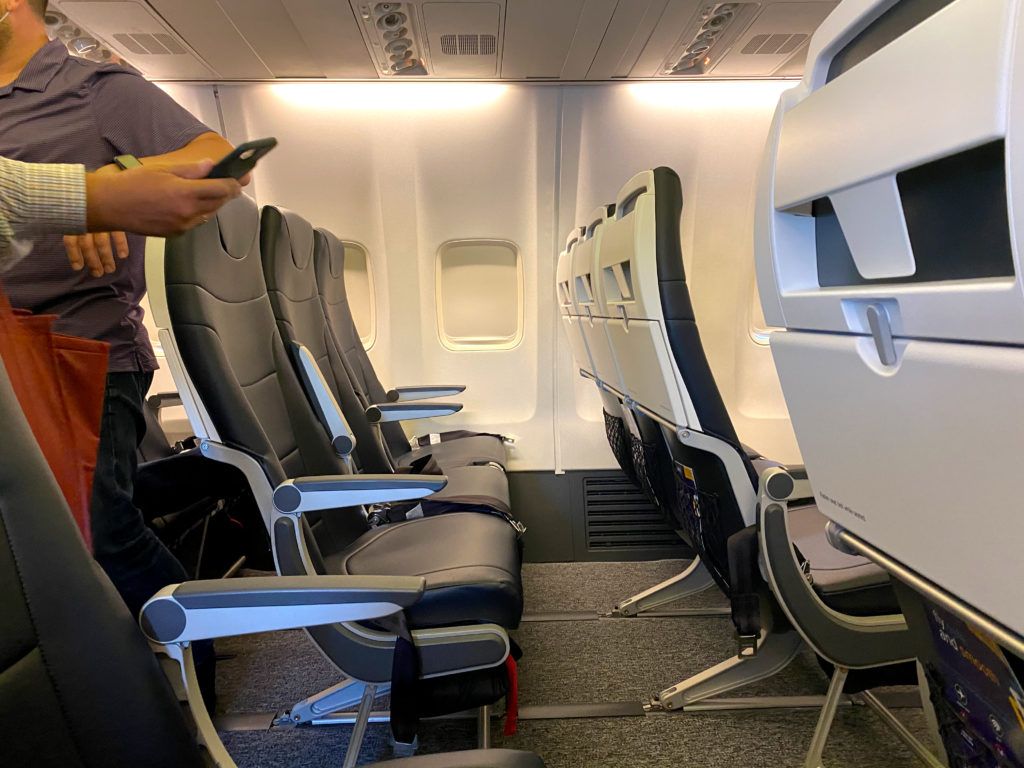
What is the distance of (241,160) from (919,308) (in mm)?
872

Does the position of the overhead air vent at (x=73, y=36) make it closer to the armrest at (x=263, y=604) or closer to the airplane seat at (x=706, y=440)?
the airplane seat at (x=706, y=440)

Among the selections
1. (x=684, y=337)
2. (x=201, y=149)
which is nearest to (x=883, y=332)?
(x=684, y=337)

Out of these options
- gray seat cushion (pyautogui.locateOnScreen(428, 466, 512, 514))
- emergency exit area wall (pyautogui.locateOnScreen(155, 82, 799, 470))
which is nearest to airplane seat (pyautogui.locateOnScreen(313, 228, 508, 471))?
gray seat cushion (pyautogui.locateOnScreen(428, 466, 512, 514))

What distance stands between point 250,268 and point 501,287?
260cm

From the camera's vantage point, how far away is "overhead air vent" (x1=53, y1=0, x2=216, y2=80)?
272 cm

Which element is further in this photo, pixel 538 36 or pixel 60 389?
pixel 538 36

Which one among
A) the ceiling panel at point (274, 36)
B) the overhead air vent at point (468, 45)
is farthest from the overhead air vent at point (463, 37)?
the ceiling panel at point (274, 36)

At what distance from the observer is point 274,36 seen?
2984mm

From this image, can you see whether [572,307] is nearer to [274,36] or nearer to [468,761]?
[274,36]

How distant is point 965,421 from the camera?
0.59m

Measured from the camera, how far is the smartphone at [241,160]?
0.81 meters

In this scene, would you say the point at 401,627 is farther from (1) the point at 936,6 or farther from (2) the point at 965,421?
(1) the point at 936,6

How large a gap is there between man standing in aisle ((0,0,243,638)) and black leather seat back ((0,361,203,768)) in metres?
0.90

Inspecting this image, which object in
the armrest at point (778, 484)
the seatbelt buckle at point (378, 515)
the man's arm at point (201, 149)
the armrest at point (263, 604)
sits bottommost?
the seatbelt buckle at point (378, 515)
